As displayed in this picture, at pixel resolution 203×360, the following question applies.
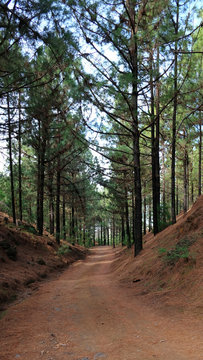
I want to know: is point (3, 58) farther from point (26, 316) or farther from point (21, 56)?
point (26, 316)

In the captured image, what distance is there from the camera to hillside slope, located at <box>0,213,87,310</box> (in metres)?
7.42

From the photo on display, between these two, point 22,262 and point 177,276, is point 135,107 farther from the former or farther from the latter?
point 22,262

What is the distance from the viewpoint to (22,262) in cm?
1070

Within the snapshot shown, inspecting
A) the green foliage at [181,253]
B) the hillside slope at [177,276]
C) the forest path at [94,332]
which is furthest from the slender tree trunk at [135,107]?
the forest path at [94,332]

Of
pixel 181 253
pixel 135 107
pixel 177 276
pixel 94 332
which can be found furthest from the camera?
A: pixel 135 107

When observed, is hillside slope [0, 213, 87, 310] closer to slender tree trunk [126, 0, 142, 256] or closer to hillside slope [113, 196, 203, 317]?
hillside slope [113, 196, 203, 317]

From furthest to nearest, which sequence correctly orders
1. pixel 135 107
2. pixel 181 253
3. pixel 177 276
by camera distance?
1. pixel 135 107
2. pixel 181 253
3. pixel 177 276

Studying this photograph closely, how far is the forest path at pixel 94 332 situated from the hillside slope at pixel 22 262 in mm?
1447

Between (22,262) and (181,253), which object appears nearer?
(181,253)

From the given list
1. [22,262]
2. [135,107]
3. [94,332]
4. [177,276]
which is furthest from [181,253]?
[22,262]

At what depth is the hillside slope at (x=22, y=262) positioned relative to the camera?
742cm

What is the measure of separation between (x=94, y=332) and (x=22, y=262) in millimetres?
7715

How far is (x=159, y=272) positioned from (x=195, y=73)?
9813mm

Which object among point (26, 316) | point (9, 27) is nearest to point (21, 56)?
point (9, 27)
